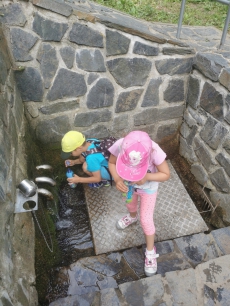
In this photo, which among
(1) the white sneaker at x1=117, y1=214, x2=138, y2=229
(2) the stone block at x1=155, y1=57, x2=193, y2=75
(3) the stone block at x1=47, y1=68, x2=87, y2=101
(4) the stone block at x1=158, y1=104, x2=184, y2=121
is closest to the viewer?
(3) the stone block at x1=47, y1=68, x2=87, y2=101

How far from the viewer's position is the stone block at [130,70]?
2744 mm

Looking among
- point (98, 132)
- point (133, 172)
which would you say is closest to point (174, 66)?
point (98, 132)

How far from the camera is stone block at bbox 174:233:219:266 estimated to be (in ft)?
8.06

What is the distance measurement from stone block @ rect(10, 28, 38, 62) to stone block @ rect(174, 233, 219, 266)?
219 centimetres

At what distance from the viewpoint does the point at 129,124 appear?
326 centimetres

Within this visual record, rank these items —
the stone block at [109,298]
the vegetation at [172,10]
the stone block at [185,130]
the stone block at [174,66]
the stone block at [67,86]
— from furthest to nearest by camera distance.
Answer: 1. the vegetation at [172,10]
2. the stone block at [185,130]
3. the stone block at [174,66]
4. the stone block at [67,86]
5. the stone block at [109,298]

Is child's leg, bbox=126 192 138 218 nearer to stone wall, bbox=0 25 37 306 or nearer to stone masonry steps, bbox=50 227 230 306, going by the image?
stone masonry steps, bbox=50 227 230 306

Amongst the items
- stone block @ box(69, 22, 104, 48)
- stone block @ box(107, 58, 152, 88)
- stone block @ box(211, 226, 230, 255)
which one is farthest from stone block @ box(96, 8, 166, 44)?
stone block @ box(211, 226, 230, 255)

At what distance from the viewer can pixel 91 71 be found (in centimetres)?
272

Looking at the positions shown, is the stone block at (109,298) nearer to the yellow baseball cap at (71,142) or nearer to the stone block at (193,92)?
the yellow baseball cap at (71,142)

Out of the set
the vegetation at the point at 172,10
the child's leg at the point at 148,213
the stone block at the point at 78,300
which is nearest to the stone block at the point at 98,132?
the child's leg at the point at 148,213

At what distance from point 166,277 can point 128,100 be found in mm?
1833

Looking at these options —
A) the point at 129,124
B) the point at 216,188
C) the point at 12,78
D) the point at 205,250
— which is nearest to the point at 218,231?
the point at 205,250

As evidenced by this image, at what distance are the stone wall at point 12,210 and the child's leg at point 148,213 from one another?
0.94 m
